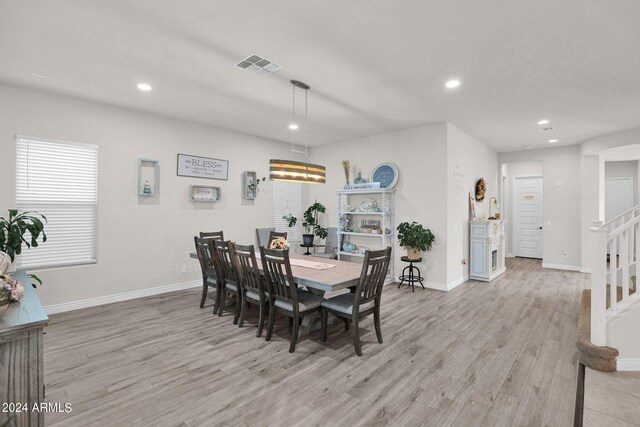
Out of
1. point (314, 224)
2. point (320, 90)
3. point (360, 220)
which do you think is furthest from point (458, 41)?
point (314, 224)

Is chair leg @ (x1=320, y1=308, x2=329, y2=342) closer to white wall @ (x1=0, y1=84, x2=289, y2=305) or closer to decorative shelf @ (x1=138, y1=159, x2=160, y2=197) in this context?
white wall @ (x1=0, y1=84, x2=289, y2=305)

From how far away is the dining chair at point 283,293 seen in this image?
2.85 metres

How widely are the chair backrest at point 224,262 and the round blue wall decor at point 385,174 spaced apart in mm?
3385

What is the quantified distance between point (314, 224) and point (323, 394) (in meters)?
4.67

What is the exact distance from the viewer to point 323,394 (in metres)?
2.28

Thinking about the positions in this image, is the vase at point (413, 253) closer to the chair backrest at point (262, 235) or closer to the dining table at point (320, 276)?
the dining table at point (320, 276)

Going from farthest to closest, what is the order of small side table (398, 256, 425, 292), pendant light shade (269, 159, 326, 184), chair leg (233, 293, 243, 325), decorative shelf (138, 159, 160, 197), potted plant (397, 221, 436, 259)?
small side table (398, 256, 425, 292)
potted plant (397, 221, 436, 259)
decorative shelf (138, 159, 160, 197)
chair leg (233, 293, 243, 325)
pendant light shade (269, 159, 326, 184)

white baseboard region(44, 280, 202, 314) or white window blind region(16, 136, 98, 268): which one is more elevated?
white window blind region(16, 136, 98, 268)

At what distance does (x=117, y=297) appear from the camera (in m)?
4.46

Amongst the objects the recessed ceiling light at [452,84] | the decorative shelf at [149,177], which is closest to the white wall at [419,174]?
the recessed ceiling light at [452,84]

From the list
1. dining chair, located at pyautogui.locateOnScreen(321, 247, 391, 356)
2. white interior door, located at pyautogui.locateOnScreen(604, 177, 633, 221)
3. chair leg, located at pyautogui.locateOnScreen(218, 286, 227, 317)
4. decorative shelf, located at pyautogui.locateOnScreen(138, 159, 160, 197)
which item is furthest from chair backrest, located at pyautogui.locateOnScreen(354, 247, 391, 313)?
white interior door, located at pyautogui.locateOnScreen(604, 177, 633, 221)

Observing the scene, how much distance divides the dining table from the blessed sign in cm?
254

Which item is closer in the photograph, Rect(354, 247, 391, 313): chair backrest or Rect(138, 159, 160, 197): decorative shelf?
Rect(354, 247, 391, 313): chair backrest

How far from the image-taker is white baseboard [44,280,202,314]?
399cm
